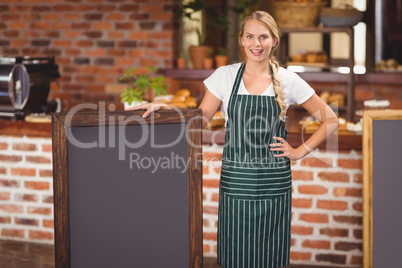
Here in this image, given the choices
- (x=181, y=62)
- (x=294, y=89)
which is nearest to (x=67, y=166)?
(x=294, y=89)

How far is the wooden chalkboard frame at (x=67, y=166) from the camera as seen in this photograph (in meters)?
2.03

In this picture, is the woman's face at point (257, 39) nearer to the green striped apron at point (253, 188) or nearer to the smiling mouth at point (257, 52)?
the smiling mouth at point (257, 52)

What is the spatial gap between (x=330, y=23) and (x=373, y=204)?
6.88ft

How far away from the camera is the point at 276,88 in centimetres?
229

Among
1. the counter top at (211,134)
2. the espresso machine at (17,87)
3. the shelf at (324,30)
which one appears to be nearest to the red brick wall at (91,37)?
the shelf at (324,30)

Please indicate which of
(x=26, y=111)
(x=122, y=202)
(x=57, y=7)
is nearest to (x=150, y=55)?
(x=57, y=7)

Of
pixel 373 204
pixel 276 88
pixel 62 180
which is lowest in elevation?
pixel 373 204

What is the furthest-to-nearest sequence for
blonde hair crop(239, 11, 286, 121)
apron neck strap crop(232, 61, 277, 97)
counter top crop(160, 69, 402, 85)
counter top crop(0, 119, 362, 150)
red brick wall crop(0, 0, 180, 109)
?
1. red brick wall crop(0, 0, 180, 109)
2. counter top crop(160, 69, 402, 85)
3. counter top crop(0, 119, 362, 150)
4. apron neck strap crop(232, 61, 277, 97)
5. blonde hair crop(239, 11, 286, 121)

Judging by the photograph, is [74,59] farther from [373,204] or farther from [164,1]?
[373,204]

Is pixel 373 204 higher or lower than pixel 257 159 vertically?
lower

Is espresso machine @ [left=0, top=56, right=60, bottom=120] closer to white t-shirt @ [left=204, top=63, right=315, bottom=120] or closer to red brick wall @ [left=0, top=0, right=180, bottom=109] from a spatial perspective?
red brick wall @ [left=0, top=0, right=180, bottom=109]

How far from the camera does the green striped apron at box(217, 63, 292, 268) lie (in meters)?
2.34

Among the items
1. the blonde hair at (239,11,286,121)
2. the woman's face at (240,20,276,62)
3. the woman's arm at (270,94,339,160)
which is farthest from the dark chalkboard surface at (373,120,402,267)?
the woman's face at (240,20,276,62)

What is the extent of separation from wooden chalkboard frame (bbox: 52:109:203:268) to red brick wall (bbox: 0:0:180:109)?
122 inches
